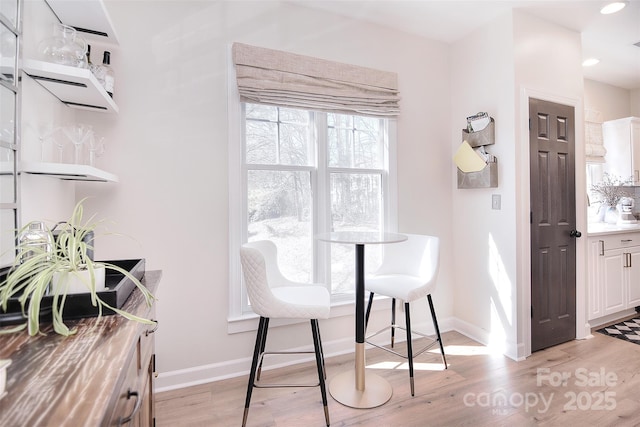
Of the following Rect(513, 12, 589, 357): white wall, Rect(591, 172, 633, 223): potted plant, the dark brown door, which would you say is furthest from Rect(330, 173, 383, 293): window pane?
Rect(591, 172, 633, 223): potted plant

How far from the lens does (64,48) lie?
4.43ft

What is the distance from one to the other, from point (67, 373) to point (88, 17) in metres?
1.76

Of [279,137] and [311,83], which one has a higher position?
[311,83]

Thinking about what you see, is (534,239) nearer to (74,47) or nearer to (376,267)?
(376,267)

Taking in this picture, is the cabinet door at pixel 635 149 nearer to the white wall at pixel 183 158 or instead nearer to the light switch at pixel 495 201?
the light switch at pixel 495 201

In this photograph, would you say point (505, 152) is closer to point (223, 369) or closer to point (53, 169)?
point (223, 369)

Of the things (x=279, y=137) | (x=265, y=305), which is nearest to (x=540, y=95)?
(x=279, y=137)

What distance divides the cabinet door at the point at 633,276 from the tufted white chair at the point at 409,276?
7.68 feet

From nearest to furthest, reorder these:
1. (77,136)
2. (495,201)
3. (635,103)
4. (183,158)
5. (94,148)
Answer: (77,136), (94,148), (183,158), (495,201), (635,103)

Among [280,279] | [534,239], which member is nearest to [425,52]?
[534,239]

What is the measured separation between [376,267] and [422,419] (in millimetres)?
1175

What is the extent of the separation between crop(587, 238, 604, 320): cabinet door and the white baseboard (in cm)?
229

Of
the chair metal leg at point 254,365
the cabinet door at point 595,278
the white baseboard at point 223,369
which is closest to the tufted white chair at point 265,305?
the chair metal leg at point 254,365

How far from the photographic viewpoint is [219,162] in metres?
2.10
